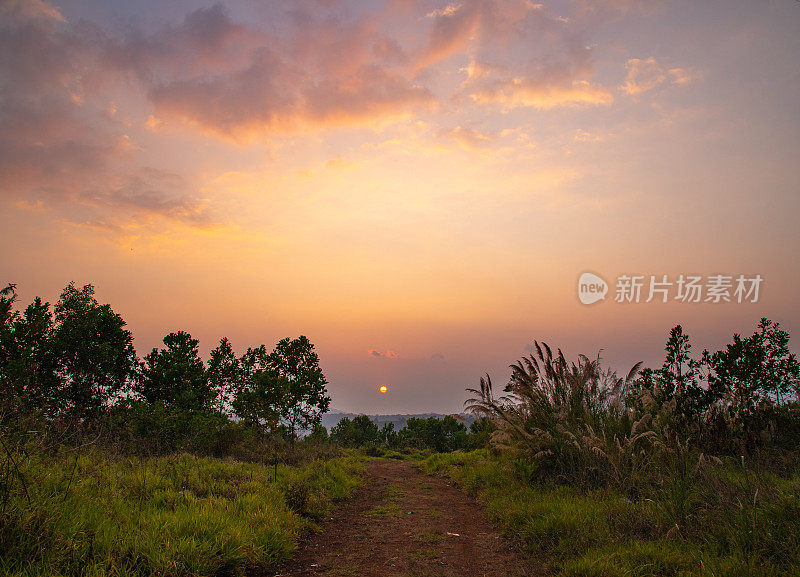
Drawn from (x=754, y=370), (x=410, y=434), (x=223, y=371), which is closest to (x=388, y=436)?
(x=410, y=434)

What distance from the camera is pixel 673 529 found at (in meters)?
5.21

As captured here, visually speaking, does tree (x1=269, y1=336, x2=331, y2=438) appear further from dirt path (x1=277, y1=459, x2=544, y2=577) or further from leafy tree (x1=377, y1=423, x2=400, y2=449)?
leafy tree (x1=377, y1=423, x2=400, y2=449)

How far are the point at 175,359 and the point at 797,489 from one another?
23.4 metres

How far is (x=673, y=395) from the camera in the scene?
942cm

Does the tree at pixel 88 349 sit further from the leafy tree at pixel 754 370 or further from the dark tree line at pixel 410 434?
the leafy tree at pixel 754 370

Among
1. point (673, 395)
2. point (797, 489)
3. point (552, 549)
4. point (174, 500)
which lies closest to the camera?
point (797, 489)

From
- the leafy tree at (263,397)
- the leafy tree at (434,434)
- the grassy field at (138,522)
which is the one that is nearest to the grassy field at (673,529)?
the grassy field at (138,522)

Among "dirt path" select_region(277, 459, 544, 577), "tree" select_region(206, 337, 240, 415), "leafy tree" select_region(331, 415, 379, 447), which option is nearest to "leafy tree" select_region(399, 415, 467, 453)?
"leafy tree" select_region(331, 415, 379, 447)

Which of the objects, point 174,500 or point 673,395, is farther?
point 673,395

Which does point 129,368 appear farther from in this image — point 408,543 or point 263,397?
point 408,543

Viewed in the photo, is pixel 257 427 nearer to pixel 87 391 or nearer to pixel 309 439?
pixel 309 439

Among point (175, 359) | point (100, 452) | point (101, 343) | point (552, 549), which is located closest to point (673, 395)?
point (552, 549)

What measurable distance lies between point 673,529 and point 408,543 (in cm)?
380

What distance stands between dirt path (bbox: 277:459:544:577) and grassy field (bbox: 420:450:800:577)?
519 millimetres
